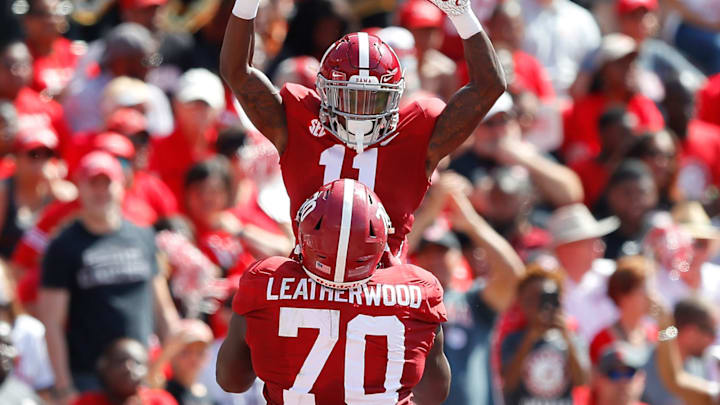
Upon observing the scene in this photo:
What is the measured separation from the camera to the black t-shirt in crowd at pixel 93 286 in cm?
866

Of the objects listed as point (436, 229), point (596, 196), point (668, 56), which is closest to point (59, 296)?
point (436, 229)

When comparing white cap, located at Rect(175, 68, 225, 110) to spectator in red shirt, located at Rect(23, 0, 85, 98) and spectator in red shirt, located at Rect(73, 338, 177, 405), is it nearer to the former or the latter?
spectator in red shirt, located at Rect(23, 0, 85, 98)

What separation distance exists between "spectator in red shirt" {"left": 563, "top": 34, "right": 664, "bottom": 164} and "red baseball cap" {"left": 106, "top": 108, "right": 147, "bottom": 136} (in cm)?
313

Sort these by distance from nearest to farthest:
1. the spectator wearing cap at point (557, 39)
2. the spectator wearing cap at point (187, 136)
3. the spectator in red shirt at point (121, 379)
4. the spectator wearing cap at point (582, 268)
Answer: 1. the spectator in red shirt at point (121, 379)
2. the spectator wearing cap at point (582, 268)
3. the spectator wearing cap at point (187, 136)
4. the spectator wearing cap at point (557, 39)

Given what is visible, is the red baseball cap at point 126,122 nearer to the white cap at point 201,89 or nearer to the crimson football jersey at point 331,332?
the white cap at point 201,89

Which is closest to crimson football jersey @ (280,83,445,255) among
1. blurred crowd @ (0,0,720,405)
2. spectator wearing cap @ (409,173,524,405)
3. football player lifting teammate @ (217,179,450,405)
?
football player lifting teammate @ (217,179,450,405)

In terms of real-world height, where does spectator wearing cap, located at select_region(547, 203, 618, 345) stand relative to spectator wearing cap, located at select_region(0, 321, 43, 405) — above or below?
below

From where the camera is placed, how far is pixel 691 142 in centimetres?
1148

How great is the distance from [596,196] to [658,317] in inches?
54.4

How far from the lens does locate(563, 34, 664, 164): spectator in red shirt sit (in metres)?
11.1

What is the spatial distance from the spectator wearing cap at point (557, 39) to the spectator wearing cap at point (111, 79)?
308 centimetres

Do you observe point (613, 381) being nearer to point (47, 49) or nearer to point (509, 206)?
point (509, 206)

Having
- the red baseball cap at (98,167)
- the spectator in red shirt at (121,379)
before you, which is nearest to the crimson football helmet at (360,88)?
the spectator in red shirt at (121,379)

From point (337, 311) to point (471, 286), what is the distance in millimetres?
3759
